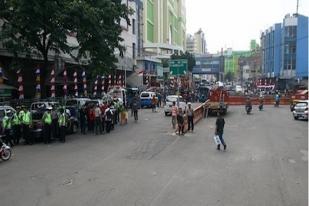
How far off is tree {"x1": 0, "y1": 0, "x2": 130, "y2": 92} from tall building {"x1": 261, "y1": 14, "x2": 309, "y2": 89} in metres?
51.8

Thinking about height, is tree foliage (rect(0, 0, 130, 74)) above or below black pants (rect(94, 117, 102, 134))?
above

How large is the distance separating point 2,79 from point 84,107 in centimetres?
Result: 735

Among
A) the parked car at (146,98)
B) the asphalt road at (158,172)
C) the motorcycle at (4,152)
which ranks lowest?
the asphalt road at (158,172)

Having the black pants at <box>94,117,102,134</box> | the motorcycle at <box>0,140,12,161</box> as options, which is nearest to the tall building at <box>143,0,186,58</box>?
the black pants at <box>94,117,102,134</box>

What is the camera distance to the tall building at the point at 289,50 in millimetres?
76938

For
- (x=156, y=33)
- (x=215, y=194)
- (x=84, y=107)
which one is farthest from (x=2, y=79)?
(x=156, y=33)

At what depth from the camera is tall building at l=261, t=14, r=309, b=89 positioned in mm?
76938

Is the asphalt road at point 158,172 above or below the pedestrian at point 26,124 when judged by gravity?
below

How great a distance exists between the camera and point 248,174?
1391 cm

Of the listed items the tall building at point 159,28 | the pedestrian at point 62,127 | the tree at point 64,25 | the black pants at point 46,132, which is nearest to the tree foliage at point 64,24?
the tree at point 64,25

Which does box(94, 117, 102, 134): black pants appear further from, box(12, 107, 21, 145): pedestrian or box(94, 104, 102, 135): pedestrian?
box(12, 107, 21, 145): pedestrian

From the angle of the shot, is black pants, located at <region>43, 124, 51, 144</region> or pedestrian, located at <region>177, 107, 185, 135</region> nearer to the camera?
black pants, located at <region>43, 124, 51, 144</region>

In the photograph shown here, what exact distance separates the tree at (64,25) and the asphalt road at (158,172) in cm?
593

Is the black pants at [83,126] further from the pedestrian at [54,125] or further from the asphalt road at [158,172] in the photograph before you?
Answer: the pedestrian at [54,125]
